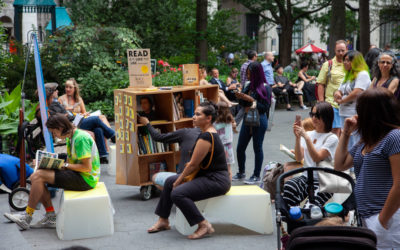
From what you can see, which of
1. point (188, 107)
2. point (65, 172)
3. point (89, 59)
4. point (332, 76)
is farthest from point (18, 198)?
point (89, 59)

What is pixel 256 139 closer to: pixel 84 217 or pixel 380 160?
pixel 84 217

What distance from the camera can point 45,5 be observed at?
16.7 metres

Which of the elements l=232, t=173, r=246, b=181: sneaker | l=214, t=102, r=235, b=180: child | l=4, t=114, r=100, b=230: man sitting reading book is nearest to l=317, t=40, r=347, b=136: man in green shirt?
l=232, t=173, r=246, b=181: sneaker

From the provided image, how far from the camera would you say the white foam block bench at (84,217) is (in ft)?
20.4

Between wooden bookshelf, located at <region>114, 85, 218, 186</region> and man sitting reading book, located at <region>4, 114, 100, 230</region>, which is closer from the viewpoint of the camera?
man sitting reading book, located at <region>4, 114, 100, 230</region>

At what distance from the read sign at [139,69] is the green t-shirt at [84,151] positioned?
1.45 m

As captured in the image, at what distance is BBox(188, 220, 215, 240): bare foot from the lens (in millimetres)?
6125

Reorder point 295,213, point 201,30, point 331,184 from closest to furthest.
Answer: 1. point 295,213
2. point 331,184
3. point 201,30

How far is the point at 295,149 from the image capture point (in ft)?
21.1

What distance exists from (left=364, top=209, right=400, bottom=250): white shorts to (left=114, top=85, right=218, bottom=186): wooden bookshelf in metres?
4.46

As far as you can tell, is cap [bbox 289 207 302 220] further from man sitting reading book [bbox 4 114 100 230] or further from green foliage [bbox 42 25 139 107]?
green foliage [bbox 42 25 139 107]

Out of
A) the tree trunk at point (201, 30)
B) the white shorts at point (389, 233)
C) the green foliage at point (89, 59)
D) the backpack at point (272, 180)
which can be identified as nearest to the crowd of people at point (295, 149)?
the white shorts at point (389, 233)

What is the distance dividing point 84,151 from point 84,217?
750 mm

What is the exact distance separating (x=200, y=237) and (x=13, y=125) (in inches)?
210
